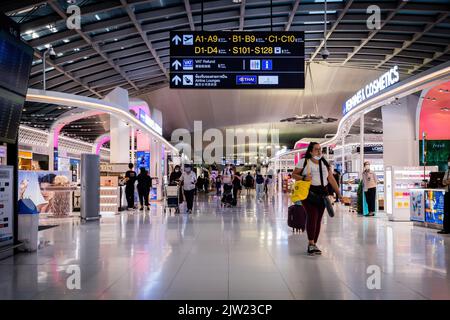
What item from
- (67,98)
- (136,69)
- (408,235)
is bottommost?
(408,235)

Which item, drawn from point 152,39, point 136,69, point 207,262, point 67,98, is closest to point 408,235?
point 207,262

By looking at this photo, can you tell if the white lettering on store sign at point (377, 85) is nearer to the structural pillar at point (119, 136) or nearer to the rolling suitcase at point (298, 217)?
the rolling suitcase at point (298, 217)

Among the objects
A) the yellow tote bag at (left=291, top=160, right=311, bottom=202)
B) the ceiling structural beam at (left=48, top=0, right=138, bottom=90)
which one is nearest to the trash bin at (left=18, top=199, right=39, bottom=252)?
the yellow tote bag at (left=291, top=160, right=311, bottom=202)

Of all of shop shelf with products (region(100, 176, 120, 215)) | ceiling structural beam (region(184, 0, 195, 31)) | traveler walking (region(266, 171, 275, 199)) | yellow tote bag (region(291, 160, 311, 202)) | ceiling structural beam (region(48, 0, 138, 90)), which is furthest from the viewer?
traveler walking (region(266, 171, 275, 199))

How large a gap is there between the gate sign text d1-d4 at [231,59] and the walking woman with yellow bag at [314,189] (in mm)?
3954

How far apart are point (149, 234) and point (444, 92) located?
550 inches

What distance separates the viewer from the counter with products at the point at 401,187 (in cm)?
1167

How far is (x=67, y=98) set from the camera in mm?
12586

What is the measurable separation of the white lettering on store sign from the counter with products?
6.71 feet

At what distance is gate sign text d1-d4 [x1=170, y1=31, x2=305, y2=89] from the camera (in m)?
10.2

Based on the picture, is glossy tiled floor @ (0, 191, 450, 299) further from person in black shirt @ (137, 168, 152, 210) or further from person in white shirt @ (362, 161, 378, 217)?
person in black shirt @ (137, 168, 152, 210)

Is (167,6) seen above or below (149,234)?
above

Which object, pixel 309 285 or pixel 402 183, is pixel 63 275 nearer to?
pixel 309 285

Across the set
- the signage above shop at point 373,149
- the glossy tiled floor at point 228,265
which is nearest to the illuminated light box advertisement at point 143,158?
the signage above shop at point 373,149
